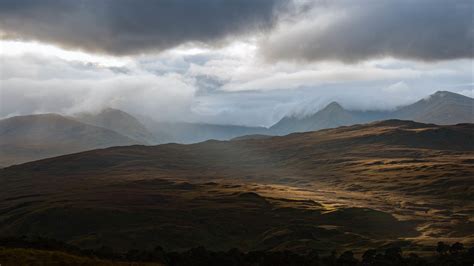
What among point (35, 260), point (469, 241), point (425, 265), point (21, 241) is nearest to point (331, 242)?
point (469, 241)

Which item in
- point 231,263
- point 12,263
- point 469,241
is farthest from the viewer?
point 469,241

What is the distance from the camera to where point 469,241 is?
164625 mm

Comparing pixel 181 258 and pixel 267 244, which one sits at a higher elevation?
pixel 181 258

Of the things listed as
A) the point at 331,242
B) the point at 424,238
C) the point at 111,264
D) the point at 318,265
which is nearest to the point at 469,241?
the point at 424,238

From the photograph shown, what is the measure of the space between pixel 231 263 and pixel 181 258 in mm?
9515

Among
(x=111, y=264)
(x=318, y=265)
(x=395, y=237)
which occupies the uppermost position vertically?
(x=111, y=264)

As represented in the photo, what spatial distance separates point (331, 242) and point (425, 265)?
90581mm

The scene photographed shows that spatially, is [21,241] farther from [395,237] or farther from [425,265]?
[395,237]

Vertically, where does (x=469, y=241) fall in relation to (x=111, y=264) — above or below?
below

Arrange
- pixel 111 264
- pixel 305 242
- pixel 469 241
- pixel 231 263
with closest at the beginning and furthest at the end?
1. pixel 111 264
2. pixel 231 263
3. pixel 469 241
4. pixel 305 242

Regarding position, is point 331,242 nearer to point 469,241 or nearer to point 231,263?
point 469,241

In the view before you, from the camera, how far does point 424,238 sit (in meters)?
186

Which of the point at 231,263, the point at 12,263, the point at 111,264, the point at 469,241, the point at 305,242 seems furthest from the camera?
the point at 305,242

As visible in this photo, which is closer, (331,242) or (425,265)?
(425,265)
